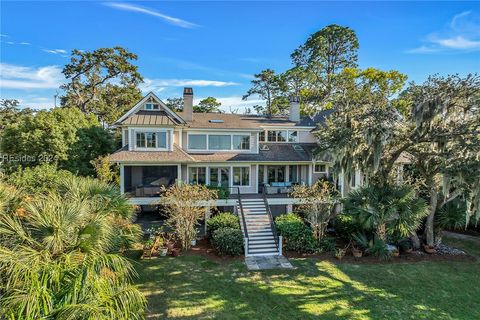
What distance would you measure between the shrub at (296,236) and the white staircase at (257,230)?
2.25ft

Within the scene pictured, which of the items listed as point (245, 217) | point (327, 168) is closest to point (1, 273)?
point (245, 217)

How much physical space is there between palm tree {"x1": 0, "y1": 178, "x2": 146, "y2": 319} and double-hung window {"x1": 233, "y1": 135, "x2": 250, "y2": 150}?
1629 cm

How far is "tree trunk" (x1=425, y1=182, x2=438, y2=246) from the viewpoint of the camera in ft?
53.1

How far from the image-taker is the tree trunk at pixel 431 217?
16172mm

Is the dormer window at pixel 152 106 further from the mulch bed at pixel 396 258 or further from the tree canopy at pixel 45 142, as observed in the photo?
the mulch bed at pixel 396 258

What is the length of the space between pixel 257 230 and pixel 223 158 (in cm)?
663

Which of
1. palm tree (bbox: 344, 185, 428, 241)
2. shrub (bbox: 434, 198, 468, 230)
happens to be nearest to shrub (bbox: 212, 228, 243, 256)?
palm tree (bbox: 344, 185, 428, 241)

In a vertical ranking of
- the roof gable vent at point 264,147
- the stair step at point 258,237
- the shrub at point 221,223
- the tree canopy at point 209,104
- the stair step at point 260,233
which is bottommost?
the stair step at point 258,237

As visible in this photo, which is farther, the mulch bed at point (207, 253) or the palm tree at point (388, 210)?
the mulch bed at point (207, 253)

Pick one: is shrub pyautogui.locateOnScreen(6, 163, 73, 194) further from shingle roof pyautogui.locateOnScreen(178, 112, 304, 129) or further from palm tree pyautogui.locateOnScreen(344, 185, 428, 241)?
palm tree pyautogui.locateOnScreen(344, 185, 428, 241)

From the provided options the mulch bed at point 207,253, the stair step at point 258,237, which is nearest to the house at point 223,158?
the stair step at point 258,237

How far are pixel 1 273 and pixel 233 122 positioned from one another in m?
19.6

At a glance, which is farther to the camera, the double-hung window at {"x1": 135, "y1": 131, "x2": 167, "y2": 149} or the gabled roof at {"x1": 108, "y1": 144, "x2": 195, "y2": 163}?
the double-hung window at {"x1": 135, "y1": 131, "x2": 167, "y2": 149}

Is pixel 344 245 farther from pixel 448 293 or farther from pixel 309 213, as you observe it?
pixel 448 293
